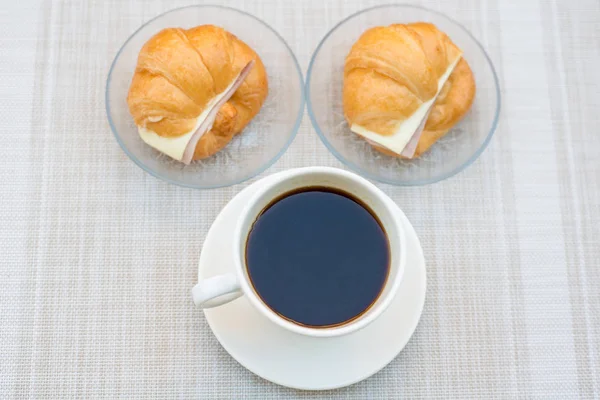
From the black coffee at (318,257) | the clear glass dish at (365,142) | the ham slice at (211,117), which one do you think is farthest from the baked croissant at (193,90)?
the black coffee at (318,257)

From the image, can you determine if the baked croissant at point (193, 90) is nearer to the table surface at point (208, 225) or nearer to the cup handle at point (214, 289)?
the table surface at point (208, 225)

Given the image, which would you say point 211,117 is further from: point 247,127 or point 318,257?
point 318,257

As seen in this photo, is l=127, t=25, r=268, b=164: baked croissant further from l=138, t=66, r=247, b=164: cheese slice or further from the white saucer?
the white saucer

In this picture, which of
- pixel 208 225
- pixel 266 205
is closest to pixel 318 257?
pixel 266 205

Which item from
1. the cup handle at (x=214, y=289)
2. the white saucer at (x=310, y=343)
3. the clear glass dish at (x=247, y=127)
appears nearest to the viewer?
the cup handle at (x=214, y=289)

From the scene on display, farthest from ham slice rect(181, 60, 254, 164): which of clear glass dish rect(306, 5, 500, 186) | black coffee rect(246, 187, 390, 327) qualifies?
black coffee rect(246, 187, 390, 327)

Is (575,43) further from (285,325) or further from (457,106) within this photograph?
(285,325)

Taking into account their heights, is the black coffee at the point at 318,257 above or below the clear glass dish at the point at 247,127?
below
